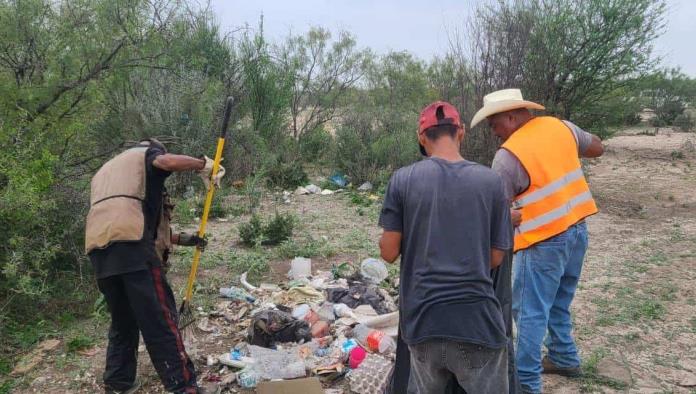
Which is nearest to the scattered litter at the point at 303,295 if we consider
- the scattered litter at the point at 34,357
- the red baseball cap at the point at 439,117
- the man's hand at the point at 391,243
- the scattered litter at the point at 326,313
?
the scattered litter at the point at 326,313

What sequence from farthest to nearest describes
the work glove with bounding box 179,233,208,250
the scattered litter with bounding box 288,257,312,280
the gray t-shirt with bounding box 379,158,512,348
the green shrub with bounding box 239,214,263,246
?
the green shrub with bounding box 239,214,263,246, the scattered litter with bounding box 288,257,312,280, the work glove with bounding box 179,233,208,250, the gray t-shirt with bounding box 379,158,512,348


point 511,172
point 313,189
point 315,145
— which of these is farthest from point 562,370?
point 315,145

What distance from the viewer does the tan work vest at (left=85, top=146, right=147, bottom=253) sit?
9.91 feet

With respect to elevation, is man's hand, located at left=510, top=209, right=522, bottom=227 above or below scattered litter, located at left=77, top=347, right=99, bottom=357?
above

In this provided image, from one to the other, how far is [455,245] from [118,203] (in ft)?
6.55

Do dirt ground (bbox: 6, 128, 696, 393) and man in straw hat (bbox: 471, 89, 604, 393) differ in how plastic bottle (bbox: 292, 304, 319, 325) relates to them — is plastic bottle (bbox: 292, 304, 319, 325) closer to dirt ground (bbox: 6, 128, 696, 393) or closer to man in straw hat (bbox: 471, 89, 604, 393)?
dirt ground (bbox: 6, 128, 696, 393)

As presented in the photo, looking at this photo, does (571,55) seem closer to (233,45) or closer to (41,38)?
(233,45)

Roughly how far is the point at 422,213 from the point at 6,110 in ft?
13.9

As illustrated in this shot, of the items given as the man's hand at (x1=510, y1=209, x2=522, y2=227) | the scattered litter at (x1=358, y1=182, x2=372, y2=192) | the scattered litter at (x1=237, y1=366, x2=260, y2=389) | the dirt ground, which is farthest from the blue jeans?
the scattered litter at (x1=358, y1=182, x2=372, y2=192)

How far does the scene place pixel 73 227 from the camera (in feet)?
15.8

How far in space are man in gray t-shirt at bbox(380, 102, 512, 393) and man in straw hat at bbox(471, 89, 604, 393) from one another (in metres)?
0.94

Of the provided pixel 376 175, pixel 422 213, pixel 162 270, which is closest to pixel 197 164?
pixel 162 270

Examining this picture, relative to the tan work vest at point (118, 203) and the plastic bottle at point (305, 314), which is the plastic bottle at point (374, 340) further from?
the tan work vest at point (118, 203)

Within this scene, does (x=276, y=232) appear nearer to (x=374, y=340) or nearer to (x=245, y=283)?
(x=245, y=283)
